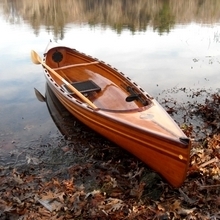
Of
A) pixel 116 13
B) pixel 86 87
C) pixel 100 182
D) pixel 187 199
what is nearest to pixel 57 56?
pixel 86 87

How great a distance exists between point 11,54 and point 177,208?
12.1 meters

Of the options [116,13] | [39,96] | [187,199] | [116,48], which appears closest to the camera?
[187,199]

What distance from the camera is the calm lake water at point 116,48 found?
8.61m

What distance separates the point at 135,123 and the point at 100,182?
120 centimetres

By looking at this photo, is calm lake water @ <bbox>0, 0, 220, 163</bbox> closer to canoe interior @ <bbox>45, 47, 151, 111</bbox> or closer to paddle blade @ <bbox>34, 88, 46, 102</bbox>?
paddle blade @ <bbox>34, 88, 46, 102</bbox>

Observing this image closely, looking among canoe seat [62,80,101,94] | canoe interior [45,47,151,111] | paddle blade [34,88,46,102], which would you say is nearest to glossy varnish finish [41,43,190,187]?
canoe interior [45,47,151,111]

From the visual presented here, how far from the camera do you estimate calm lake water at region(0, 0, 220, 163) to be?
8609 millimetres

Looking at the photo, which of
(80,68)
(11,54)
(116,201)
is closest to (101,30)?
(11,54)

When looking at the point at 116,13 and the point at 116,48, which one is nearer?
the point at 116,48

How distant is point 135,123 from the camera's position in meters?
5.50

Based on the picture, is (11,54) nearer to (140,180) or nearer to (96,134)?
Result: (96,134)

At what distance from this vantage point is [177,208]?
4.46 m

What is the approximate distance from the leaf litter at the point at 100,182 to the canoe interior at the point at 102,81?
100cm

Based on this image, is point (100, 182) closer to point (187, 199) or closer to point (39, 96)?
point (187, 199)
